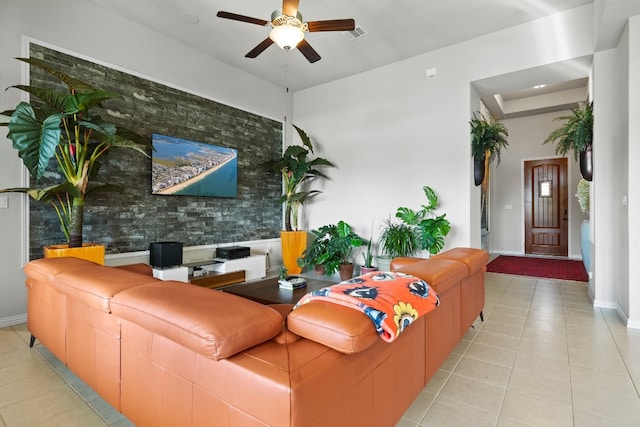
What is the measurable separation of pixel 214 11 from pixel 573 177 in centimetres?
756

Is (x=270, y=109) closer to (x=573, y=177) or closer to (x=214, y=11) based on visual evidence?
(x=214, y=11)

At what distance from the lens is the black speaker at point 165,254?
12.2 ft

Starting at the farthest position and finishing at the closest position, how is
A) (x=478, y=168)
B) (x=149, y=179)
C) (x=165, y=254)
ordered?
(x=478, y=168) < (x=149, y=179) < (x=165, y=254)

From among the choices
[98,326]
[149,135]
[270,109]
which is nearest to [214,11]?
[149,135]

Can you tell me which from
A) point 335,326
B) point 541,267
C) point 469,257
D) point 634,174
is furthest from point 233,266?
point 541,267

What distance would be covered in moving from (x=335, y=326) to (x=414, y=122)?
439 cm

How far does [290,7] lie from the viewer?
8.62 feet

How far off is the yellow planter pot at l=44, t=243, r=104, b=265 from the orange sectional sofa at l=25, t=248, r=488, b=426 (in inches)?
52.7

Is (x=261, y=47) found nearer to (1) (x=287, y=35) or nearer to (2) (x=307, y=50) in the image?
(2) (x=307, y=50)

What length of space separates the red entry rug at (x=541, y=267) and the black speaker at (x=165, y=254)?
198 inches

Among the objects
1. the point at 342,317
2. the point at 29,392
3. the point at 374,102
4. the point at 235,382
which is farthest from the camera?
the point at 374,102

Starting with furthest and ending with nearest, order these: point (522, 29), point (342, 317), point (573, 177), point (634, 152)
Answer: point (573, 177)
point (522, 29)
point (634, 152)
point (342, 317)

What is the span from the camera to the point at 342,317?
43.6 inches

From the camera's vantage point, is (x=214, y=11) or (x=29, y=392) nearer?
(x=29, y=392)
